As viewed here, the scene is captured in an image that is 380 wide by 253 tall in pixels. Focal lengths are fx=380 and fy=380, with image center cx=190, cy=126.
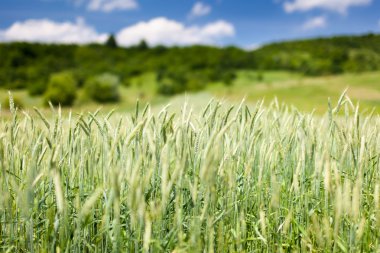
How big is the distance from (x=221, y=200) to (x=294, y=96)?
3089 centimetres

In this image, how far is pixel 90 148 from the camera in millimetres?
1722

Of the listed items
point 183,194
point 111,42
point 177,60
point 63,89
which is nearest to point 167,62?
point 177,60

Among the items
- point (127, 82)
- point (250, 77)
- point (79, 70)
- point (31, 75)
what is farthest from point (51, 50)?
point (250, 77)

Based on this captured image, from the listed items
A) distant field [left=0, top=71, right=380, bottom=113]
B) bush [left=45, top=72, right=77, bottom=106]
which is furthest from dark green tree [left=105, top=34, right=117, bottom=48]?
bush [left=45, top=72, right=77, bottom=106]

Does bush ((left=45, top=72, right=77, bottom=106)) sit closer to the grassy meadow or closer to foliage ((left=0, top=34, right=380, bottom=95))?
foliage ((left=0, top=34, right=380, bottom=95))

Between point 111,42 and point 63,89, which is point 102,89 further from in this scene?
point 111,42

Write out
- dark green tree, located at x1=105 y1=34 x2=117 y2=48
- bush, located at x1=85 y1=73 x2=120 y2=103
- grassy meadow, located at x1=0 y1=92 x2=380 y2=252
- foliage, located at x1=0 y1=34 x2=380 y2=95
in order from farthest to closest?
dark green tree, located at x1=105 y1=34 x2=117 y2=48
foliage, located at x1=0 y1=34 x2=380 y2=95
bush, located at x1=85 y1=73 x2=120 y2=103
grassy meadow, located at x1=0 y1=92 x2=380 y2=252

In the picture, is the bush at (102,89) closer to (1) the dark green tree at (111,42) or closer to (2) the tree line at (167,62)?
(2) the tree line at (167,62)

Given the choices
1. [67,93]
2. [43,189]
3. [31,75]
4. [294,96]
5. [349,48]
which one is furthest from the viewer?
[349,48]

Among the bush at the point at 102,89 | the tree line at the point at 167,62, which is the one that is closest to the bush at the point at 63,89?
the tree line at the point at 167,62

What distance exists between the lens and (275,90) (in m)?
35.6

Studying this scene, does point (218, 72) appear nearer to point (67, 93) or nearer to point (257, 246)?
point (67, 93)

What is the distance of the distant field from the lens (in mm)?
27094

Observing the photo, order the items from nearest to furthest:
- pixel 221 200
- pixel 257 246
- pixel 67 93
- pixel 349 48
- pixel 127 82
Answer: pixel 221 200 < pixel 257 246 < pixel 67 93 < pixel 127 82 < pixel 349 48
